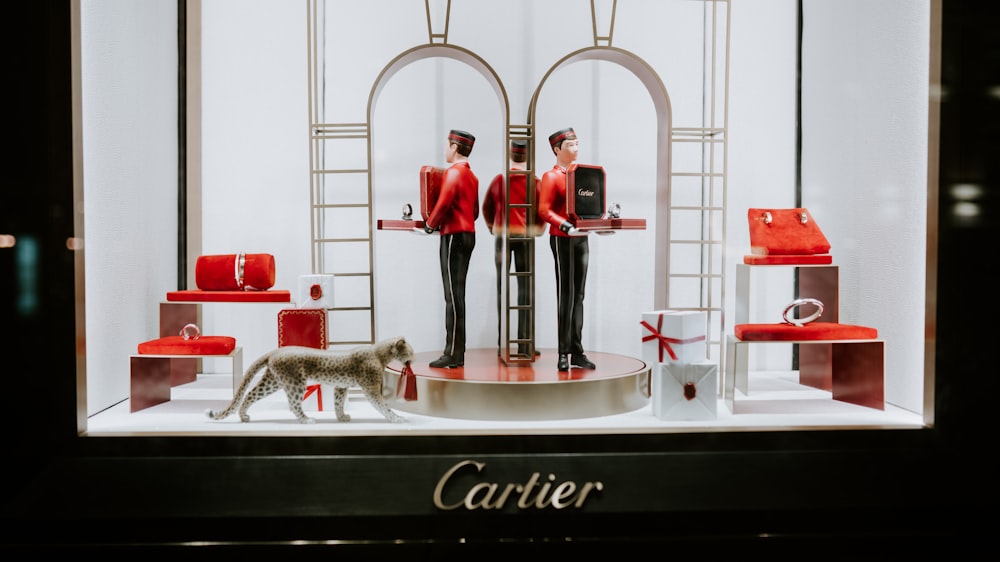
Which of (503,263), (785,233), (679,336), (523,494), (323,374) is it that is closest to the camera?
(523,494)

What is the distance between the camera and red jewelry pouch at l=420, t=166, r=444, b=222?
330 cm

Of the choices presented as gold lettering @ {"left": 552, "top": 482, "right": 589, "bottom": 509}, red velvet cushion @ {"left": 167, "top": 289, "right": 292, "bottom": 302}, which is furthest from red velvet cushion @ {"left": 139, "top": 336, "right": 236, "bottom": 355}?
gold lettering @ {"left": 552, "top": 482, "right": 589, "bottom": 509}

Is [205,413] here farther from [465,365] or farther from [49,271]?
[465,365]

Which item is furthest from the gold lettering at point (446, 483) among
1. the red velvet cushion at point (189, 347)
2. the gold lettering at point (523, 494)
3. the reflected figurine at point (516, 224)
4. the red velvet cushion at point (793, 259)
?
the red velvet cushion at point (793, 259)

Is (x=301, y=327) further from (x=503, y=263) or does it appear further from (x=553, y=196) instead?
(x=553, y=196)

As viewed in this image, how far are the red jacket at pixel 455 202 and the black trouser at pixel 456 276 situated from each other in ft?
0.15

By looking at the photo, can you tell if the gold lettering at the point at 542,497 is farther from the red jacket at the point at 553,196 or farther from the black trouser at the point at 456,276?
the red jacket at the point at 553,196

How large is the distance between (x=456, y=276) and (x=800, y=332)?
5.43ft

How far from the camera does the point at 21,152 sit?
2.51m

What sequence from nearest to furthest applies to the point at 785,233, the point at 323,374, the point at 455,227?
1. the point at 323,374
2. the point at 455,227
3. the point at 785,233

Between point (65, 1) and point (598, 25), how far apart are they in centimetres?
268

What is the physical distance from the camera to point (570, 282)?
3.33m

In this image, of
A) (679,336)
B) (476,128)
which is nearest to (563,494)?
(679,336)

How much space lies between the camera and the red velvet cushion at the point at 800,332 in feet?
10.2
